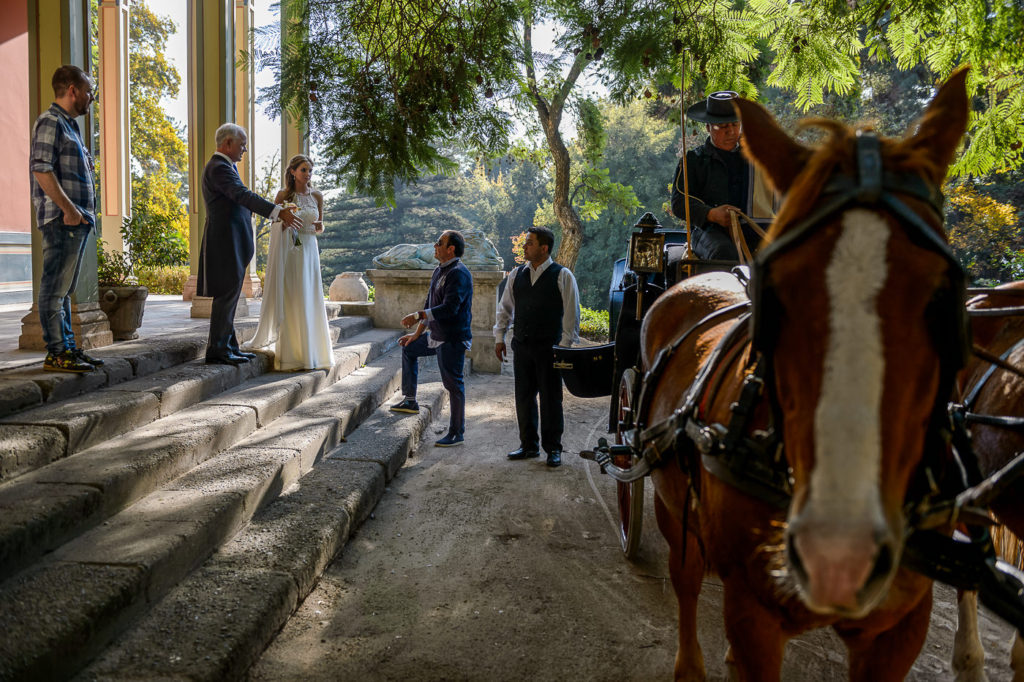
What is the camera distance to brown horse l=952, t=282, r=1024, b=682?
2395 millimetres

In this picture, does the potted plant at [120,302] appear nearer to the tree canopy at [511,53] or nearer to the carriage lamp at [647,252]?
the tree canopy at [511,53]

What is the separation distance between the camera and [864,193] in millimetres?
1252

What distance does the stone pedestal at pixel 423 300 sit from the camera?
1119cm

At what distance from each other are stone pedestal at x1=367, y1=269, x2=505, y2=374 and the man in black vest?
4.51 metres

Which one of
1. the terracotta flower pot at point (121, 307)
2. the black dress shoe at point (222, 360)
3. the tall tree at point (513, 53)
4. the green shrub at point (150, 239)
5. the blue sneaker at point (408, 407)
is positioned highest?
the tall tree at point (513, 53)

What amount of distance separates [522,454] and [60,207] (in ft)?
13.6

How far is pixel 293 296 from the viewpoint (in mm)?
7227

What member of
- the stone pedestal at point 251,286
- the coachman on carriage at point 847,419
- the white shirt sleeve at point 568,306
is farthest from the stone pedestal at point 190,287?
the coachman on carriage at point 847,419

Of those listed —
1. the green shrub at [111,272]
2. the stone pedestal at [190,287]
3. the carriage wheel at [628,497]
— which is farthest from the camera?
the stone pedestal at [190,287]

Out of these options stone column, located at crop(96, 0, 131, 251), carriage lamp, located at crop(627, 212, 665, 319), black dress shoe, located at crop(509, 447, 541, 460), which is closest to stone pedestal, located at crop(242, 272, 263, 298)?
stone column, located at crop(96, 0, 131, 251)

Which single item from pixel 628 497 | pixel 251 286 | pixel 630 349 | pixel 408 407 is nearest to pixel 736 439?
pixel 630 349

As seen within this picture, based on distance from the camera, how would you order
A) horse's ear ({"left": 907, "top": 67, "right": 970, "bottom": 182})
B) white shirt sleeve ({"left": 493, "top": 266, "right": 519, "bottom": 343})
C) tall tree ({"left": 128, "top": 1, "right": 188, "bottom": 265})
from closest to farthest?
1. horse's ear ({"left": 907, "top": 67, "right": 970, "bottom": 182})
2. white shirt sleeve ({"left": 493, "top": 266, "right": 519, "bottom": 343})
3. tall tree ({"left": 128, "top": 1, "right": 188, "bottom": 265})

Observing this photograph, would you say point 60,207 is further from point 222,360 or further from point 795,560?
point 795,560

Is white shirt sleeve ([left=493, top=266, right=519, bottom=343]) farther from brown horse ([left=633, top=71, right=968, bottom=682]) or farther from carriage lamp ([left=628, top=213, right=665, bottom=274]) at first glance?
brown horse ([left=633, top=71, right=968, bottom=682])
